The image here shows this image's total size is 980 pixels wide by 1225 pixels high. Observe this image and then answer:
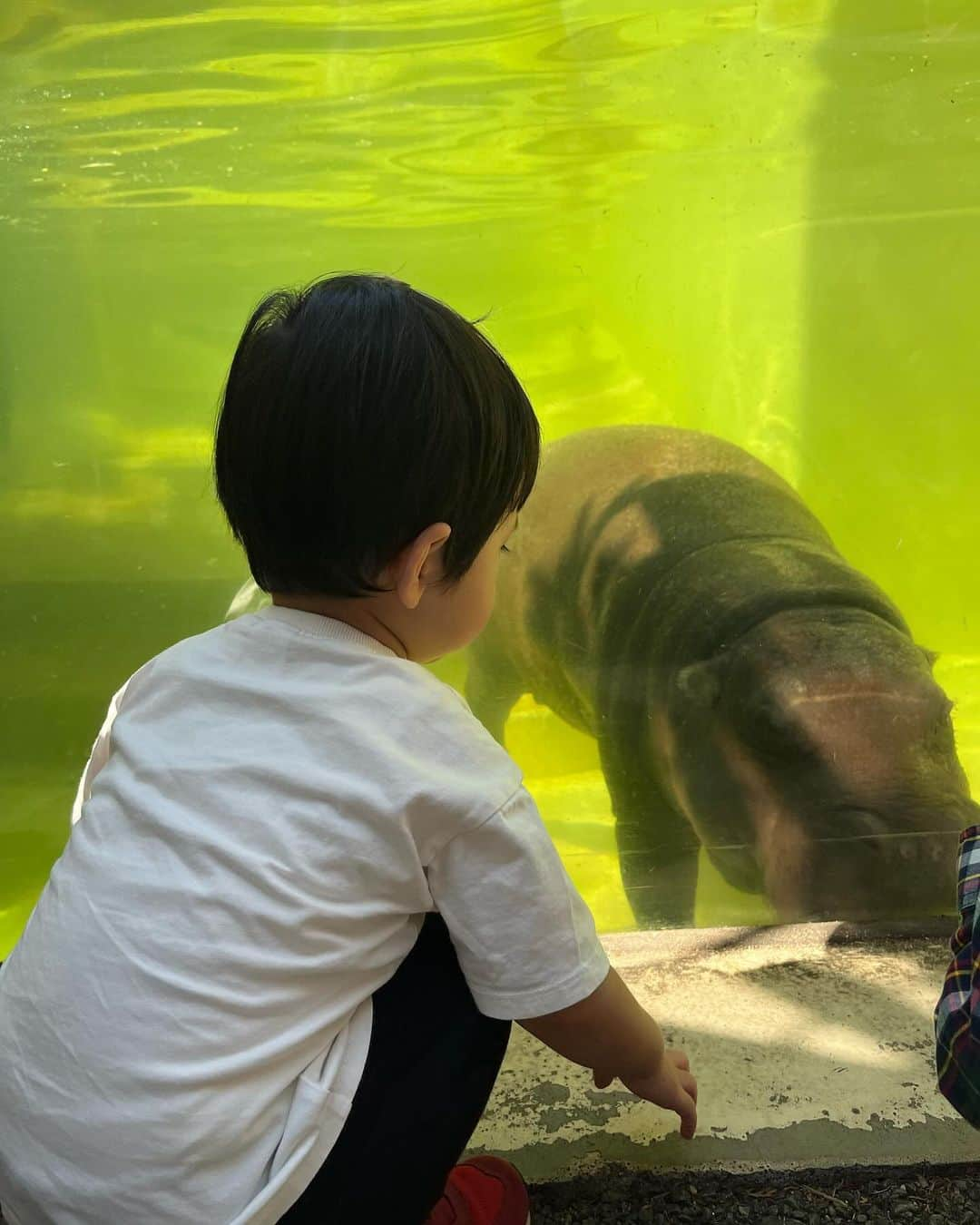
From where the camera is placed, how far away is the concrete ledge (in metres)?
1.28

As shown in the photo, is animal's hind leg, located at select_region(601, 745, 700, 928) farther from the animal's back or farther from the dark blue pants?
the dark blue pants

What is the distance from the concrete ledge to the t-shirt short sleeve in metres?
0.52

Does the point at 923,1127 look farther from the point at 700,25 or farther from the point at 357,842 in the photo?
the point at 700,25

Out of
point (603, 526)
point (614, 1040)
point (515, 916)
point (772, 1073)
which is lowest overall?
point (772, 1073)

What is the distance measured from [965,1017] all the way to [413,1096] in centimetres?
46

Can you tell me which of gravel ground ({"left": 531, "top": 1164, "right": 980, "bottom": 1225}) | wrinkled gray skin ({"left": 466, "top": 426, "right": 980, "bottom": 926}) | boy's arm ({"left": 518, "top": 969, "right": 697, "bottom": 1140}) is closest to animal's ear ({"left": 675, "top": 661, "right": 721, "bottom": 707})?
wrinkled gray skin ({"left": 466, "top": 426, "right": 980, "bottom": 926})

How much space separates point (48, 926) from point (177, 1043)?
0.15 meters

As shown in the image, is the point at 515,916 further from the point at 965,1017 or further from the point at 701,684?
the point at 701,684

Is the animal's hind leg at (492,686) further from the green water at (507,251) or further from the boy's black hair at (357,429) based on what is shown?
the boy's black hair at (357,429)

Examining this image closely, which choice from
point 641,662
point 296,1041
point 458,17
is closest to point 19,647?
point 641,662

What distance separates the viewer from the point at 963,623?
3.09 m

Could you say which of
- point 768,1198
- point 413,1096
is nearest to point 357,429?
point 413,1096

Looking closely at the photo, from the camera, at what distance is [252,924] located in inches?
30.6

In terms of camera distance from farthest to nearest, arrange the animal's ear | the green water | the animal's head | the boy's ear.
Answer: the green water < the animal's ear < the animal's head < the boy's ear
